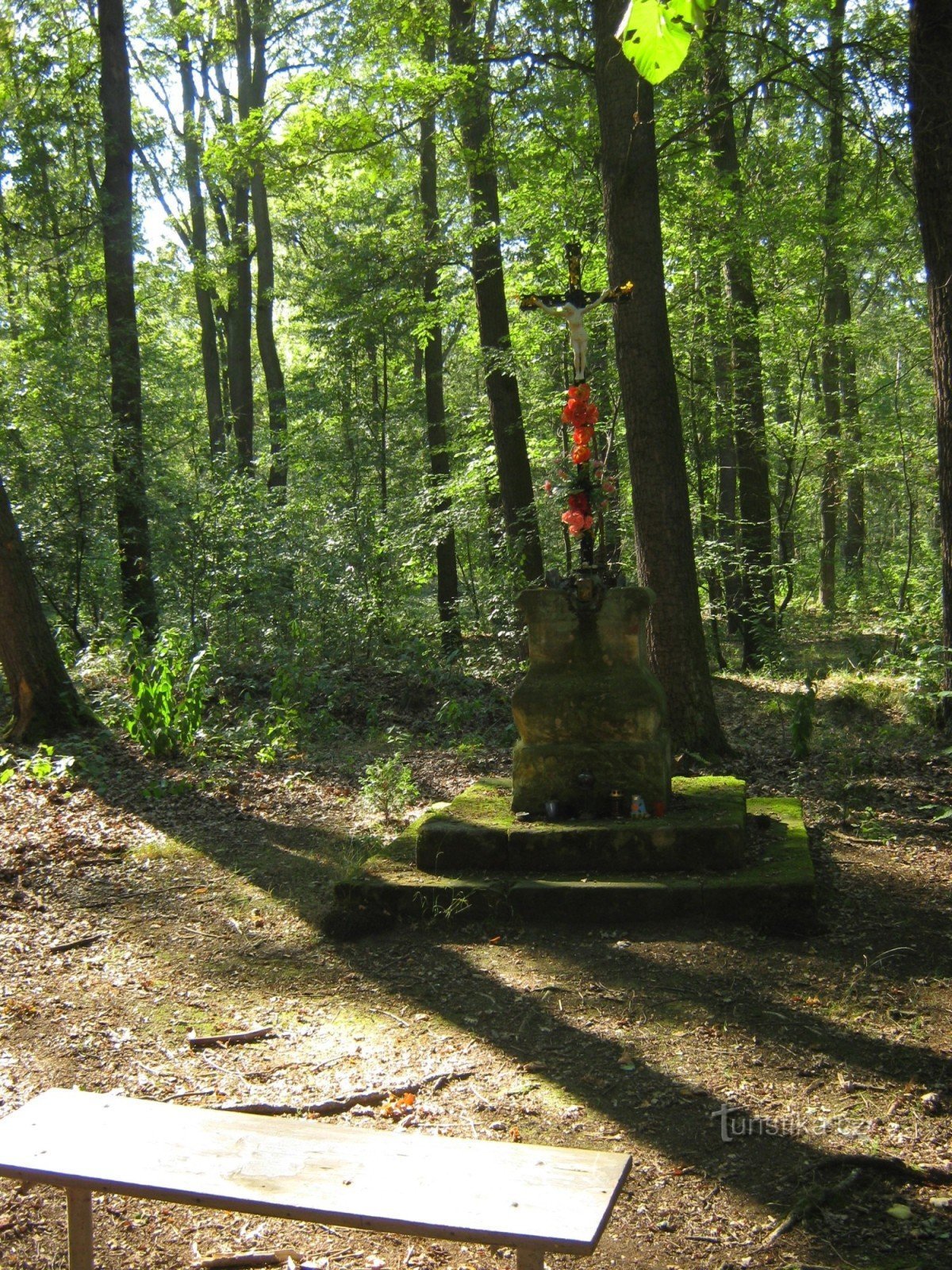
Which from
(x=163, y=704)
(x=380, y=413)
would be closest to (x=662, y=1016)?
(x=163, y=704)

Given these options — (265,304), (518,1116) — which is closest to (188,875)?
(518,1116)

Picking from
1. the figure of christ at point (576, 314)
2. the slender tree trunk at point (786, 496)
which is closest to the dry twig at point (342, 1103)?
the figure of christ at point (576, 314)

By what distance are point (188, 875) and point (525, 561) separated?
21.9ft

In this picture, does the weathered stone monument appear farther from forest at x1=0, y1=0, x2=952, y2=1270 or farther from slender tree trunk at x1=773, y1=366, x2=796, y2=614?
slender tree trunk at x1=773, y1=366, x2=796, y2=614

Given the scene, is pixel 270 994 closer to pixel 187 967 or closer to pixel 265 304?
pixel 187 967

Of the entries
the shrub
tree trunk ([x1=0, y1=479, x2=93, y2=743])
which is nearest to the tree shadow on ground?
the shrub

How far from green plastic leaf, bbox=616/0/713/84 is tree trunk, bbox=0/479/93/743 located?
808cm

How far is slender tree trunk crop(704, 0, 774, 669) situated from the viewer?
39.3 ft

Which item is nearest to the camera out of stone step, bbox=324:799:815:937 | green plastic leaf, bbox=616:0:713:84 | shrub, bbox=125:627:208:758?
green plastic leaf, bbox=616:0:713:84

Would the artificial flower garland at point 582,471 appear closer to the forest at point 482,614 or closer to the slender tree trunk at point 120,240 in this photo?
the forest at point 482,614

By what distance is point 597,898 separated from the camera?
5.42 metres

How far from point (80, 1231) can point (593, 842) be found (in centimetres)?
346

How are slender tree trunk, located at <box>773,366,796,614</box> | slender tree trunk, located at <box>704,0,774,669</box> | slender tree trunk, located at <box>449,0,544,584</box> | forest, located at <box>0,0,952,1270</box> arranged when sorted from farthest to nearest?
slender tree trunk, located at <box>773,366,796,614</box>
slender tree trunk, located at <box>449,0,544,584</box>
slender tree trunk, located at <box>704,0,774,669</box>
forest, located at <box>0,0,952,1270</box>

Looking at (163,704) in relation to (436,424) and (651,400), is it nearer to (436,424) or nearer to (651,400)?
(651,400)
